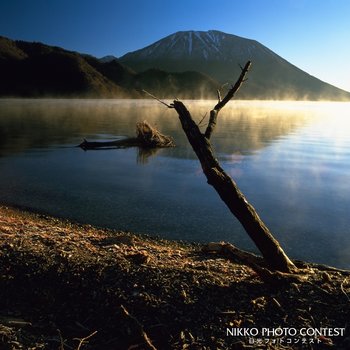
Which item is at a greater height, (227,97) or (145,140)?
(227,97)

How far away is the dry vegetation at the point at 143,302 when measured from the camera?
554cm

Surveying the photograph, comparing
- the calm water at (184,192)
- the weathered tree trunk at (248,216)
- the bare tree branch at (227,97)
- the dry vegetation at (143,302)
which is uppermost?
the bare tree branch at (227,97)

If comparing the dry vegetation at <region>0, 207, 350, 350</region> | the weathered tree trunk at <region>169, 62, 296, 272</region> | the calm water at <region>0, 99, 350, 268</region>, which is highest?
the weathered tree trunk at <region>169, 62, 296, 272</region>

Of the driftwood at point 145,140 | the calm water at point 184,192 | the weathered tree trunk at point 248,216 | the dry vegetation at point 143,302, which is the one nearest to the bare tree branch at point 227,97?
the weathered tree trunk at point 248,216

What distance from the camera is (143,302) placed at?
6.15 metres

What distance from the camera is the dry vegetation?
554 cm

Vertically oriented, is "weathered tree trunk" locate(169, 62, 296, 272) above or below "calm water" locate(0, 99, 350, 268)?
above

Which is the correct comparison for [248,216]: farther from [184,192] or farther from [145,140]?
[145,140]

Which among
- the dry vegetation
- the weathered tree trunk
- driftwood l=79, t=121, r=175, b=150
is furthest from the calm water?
the dry vegetation

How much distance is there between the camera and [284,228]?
516 inches

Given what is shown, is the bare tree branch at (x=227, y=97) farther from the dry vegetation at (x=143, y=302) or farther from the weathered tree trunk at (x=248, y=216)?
the dry vegetation at (x=143, y=302)

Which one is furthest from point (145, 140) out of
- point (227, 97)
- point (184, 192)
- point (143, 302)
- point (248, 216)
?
point (143, 302)

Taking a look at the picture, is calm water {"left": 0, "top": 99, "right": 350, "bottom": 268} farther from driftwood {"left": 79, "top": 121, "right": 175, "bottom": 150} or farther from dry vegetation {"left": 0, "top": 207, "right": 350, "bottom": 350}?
dry vegetation {"left": 0, "top": 207, "right": 350, "bottom": 350}

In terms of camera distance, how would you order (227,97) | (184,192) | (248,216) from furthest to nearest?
(184,192), (227,97), (248,216)
